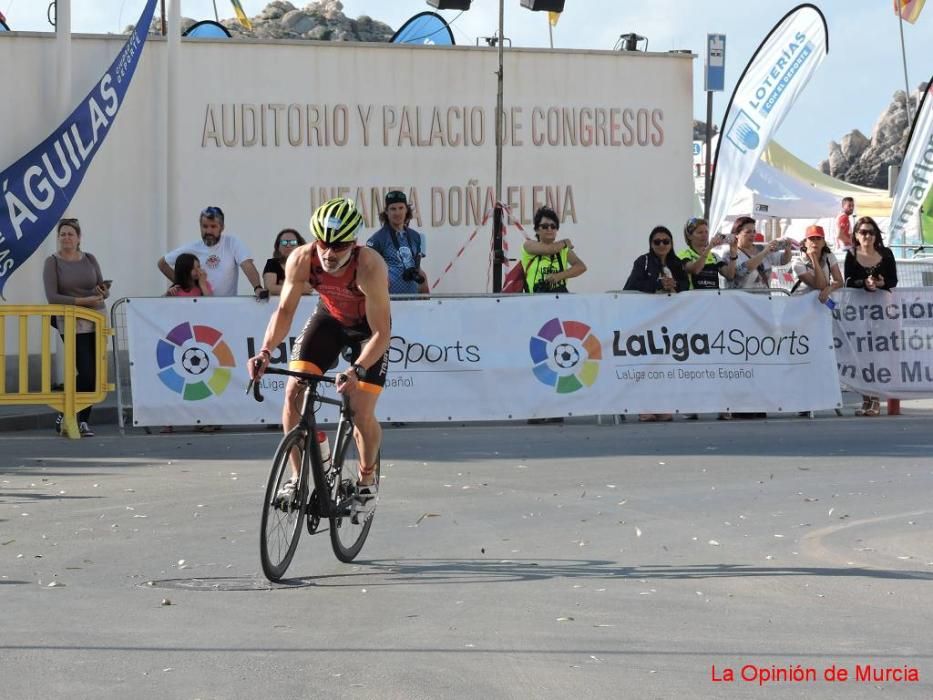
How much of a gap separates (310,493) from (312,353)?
2.43ft

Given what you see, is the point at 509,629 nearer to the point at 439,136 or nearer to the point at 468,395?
the point at 468,395

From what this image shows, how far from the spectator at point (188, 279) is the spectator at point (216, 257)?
19cm

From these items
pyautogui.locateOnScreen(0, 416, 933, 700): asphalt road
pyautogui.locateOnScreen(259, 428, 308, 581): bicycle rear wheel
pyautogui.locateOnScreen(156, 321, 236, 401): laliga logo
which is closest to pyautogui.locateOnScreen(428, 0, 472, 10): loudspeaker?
pyautogui.locateOnScreen(156, 321, 236, 401): laliga logo

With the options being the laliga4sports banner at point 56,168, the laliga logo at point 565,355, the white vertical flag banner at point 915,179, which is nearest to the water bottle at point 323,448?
the laliga logo at point 565,355

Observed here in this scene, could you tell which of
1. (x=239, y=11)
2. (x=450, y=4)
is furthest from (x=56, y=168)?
(x=239, y=11)

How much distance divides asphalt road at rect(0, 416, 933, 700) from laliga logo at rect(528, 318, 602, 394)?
1831 mm

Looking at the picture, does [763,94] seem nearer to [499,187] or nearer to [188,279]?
[499,187]

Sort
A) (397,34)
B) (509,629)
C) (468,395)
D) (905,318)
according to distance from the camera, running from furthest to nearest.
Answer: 1. (397,34)
2. (905,318)
3. (468,395)
4. (509,629)

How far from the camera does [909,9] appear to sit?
49.6 m

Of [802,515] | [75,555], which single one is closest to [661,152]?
[802,515]

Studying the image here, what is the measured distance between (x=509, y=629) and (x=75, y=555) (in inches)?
115

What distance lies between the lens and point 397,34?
73.3 feet

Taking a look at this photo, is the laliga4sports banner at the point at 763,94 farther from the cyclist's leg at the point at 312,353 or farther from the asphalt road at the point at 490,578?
the cyclist's leg at the point at 312,353

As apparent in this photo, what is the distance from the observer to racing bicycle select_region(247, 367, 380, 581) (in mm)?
7891
